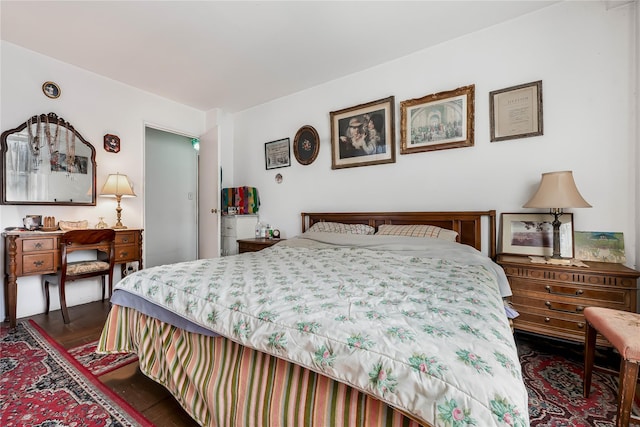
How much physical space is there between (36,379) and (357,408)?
2.03 m

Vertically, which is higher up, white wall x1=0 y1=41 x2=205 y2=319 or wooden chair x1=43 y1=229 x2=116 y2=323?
white wall x1=0 y1=41 x2=205 y2=319

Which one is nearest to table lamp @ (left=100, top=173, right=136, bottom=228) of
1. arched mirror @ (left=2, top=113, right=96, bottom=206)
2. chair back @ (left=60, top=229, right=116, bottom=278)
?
arched mirror @ (left=2, top=113, right=96, bottom=206)

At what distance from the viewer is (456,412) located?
→ 0.59 m

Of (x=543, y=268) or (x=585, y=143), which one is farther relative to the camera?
(x=585, y=143)

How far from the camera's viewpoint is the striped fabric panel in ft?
2.76

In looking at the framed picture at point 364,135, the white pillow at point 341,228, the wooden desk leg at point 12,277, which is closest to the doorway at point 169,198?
the wooden desk leg at point 12,277

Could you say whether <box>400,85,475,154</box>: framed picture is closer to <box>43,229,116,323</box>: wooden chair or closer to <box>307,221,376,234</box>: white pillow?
<box>307,221,376,234</box>: white pillow

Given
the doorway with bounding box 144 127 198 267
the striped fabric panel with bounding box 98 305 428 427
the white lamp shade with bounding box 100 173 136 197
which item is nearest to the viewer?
the striped fabric panel with bounding box 98 305 428 427

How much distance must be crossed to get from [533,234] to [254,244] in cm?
282

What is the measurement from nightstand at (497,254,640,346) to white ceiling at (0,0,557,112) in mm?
2028

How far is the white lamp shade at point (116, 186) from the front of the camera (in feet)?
9.80

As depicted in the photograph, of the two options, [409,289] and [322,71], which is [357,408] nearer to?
[409,289]

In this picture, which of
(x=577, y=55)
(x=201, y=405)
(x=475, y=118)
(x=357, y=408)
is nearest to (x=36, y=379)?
(x=201, y=405)

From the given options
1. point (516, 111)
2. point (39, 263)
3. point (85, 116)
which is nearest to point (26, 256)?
point (39, 263)
